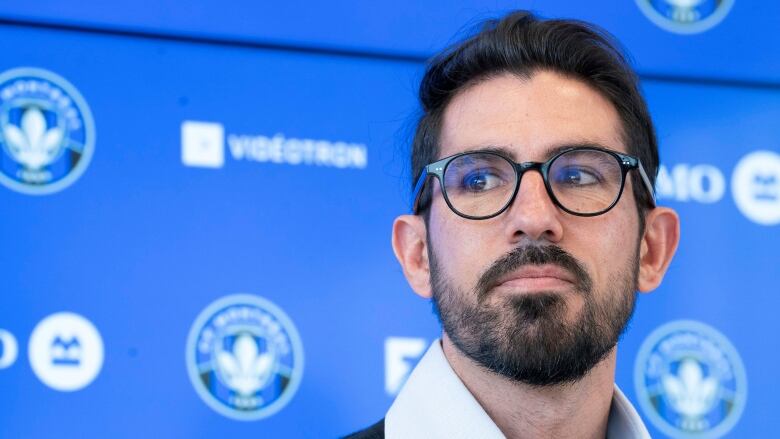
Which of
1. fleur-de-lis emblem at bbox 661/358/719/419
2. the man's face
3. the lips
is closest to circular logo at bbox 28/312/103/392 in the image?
the man's face

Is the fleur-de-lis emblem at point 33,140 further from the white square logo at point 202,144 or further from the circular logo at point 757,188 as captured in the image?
the circular logo at point 757,188

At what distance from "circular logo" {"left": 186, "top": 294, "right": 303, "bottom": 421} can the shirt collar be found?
37 centimetres

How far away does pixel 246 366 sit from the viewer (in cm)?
159

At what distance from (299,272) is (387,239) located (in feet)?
0.48

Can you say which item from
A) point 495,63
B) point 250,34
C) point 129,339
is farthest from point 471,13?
point 129,339

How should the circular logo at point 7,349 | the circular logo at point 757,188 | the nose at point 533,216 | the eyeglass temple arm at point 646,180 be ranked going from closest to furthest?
1. the nose at point 533,216
2. the eyeglass temple arm at point 646,180
3. the circular logo at point 7,349
4. the circular logo at point 757,188

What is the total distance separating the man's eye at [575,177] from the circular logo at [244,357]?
0.55m

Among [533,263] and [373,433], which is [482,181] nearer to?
[533,263]

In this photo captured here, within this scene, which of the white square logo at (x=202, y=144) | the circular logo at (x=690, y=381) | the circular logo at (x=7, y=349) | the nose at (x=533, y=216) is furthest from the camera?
the circular logo at (x=690, y=381)

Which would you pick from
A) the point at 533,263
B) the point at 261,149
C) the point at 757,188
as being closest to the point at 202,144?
the point at 261,149

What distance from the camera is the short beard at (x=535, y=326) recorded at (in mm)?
1166

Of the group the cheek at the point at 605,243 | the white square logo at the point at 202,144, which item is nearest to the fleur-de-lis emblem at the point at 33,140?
the white square logo at the point at 202,144

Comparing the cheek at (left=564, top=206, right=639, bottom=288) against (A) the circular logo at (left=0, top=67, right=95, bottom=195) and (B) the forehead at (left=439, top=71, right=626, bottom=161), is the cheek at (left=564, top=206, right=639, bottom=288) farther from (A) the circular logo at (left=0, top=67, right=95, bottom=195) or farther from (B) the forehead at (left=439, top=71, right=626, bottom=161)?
(A) the circular logo at (left=0, top=67, right=95, bottom=195)

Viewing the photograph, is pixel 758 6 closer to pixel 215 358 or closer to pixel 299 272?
pixel 299 272
